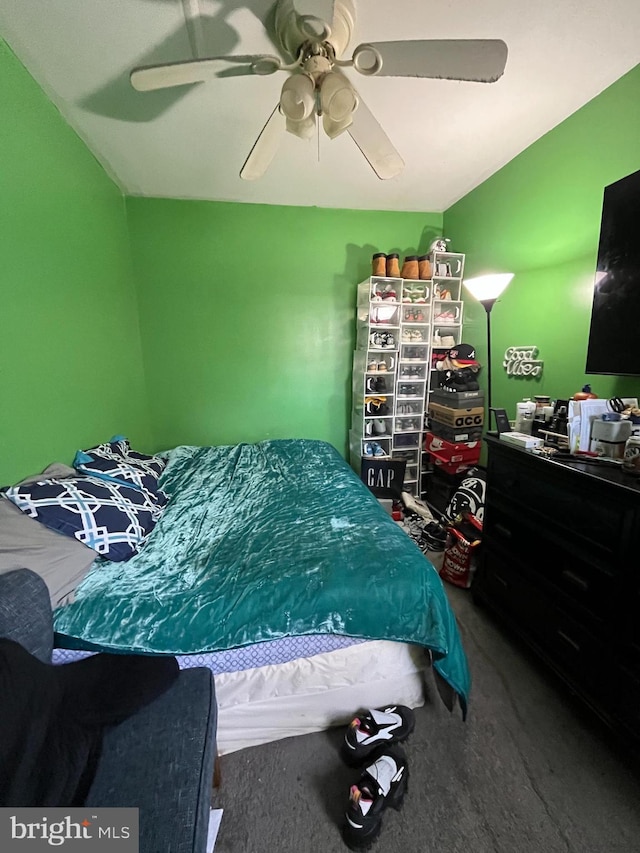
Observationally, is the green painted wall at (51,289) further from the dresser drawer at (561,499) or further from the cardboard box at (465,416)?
the cardboard box at (465,416)

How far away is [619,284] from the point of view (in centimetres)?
134

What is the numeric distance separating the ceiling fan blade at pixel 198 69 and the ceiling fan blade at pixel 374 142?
37 centimetres

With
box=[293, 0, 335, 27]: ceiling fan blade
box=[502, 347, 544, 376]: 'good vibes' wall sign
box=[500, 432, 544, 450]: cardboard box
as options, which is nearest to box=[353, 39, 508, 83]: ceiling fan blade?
box=[293, 0, 335, 27]: ceiling fan blade

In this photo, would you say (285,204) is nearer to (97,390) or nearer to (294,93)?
(294,93)

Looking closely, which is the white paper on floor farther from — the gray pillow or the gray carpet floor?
the gray pillow

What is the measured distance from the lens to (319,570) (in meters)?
1.19

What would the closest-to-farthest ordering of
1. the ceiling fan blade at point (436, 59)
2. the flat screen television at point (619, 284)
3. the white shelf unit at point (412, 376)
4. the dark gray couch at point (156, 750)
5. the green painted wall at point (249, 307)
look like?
1. the dark gray couch at point (156, 750)
2. the ceiling fan blade at point (436, 59)
3. the flat screen television at point (619, 284)
4. the green painted wall at point (249, 307)
5. the white shelf unit at point (412, 376)

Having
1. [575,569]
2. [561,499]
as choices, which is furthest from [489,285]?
[575,569]

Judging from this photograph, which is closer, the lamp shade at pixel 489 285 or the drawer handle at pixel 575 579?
the drawer handle at pixel 575 579

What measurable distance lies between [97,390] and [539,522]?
2.53 m

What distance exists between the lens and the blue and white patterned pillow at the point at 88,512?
1214 mm

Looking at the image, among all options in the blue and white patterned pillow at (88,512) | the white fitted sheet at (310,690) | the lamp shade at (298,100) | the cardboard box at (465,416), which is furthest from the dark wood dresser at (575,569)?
the blue and white patterned pillow at (88,512)

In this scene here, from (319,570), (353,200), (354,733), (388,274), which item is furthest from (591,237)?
(354,733)

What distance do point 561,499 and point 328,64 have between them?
74.1 inches
